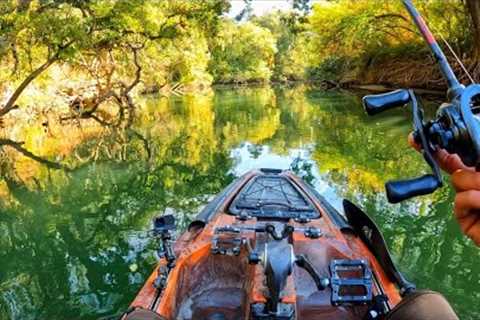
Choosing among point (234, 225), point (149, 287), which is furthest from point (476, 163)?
point (234, 225)

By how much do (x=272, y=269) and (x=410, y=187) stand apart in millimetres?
1245

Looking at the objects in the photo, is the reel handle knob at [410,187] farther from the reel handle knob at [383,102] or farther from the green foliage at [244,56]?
the green foliage at [244,56]

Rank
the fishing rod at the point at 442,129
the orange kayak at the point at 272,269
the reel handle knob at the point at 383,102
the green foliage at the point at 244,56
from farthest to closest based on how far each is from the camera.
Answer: the green foliage at the point at 244,56 → the orange kayak at the point at 272,269 → the reel handle knob at the point at 383,102 → the fishing rod at the point at 442,129

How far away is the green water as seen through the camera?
191 inches

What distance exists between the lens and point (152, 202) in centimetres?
814

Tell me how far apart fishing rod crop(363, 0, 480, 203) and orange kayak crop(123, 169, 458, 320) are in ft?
3.81

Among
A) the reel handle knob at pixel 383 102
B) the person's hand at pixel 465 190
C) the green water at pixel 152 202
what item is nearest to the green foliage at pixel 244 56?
the green water at pixel 152 202

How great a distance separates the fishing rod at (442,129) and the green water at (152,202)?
3.46 m

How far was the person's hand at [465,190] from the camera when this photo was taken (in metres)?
1.00

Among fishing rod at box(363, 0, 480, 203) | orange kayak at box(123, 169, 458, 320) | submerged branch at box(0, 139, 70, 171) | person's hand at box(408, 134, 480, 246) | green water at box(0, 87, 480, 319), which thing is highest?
fishing rod at box(363, 0, 480, 203)

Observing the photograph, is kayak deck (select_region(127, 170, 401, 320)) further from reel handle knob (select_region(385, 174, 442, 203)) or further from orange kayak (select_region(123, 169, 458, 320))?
reel handle knob (select_region(385, 174, 442, 203))

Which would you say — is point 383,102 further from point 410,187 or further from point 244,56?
point 244,56

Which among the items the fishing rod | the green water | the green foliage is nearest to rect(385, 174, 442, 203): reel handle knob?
the fishing rod

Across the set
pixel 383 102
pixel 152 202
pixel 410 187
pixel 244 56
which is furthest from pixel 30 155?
pixel 244 56
